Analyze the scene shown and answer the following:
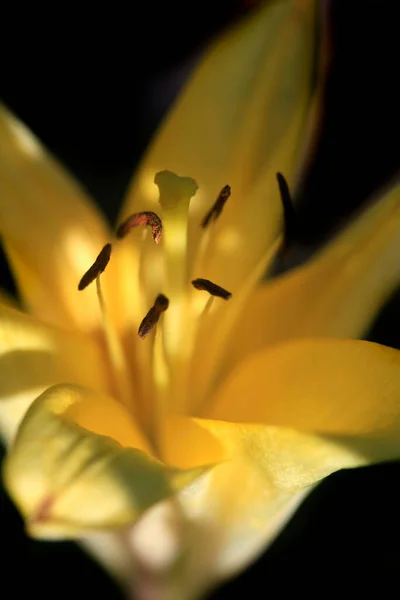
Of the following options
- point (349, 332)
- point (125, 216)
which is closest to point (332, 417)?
point (349, 332)

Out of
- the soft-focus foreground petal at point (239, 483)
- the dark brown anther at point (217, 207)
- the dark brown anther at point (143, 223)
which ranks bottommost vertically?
the soft-focus foreground petal at point (239, 483)

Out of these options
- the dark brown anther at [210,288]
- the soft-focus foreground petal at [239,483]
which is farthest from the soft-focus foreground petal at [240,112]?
the soft-focus foreground petal at [239,483]

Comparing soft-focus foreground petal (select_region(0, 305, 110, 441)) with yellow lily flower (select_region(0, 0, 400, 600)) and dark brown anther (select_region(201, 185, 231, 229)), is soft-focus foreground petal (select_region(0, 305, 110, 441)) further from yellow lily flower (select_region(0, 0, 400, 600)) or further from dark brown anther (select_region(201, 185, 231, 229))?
dark brown anther (select_region(201, 185, 231, 229))

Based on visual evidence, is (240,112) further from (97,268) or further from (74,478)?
(74,478)

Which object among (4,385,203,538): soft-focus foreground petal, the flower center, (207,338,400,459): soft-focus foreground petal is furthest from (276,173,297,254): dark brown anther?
(4,385,203,538): soft-focus foreground petal

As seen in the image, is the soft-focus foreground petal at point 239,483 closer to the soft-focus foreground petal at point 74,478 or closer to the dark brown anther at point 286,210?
the soft-focus foreground petal at point 74,478

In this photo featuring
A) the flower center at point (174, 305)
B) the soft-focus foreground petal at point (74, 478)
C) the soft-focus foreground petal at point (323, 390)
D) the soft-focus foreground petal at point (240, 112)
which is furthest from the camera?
the soft-focus foreground petal at point (240, 112)

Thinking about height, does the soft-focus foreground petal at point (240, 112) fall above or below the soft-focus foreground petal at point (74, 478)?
above

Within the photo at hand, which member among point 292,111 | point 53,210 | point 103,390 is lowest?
point 103,390

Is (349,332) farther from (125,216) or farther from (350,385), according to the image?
(125,216)
